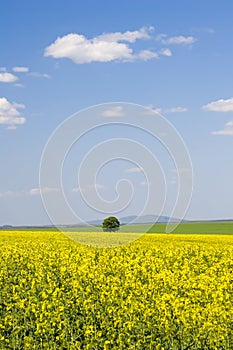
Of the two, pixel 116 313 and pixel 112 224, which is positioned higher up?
pixel 112 224

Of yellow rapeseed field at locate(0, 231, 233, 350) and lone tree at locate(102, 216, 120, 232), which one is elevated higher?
lone tree at locate(102, 216, 120, 232)

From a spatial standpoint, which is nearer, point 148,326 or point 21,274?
point 148,326

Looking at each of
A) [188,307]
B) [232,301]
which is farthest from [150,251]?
[188,307]

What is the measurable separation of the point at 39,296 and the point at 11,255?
7449 mm

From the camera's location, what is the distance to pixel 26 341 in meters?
9.11

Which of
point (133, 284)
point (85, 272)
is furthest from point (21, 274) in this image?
point (133, 284)

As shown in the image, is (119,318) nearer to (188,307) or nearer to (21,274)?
(188,307)

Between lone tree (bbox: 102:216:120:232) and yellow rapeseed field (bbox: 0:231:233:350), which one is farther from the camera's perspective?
lone tree (bbox: 102:216:120:232)

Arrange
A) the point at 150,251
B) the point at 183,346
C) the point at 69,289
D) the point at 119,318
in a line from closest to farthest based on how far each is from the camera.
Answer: the point at 183,346, the point at 119,318, the point at 69,289, the point at 150,251

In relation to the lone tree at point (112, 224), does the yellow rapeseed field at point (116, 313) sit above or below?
below

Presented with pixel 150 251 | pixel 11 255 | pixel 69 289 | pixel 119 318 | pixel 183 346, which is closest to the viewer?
pixel 183 346

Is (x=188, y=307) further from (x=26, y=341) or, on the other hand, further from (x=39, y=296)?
(x=39, y=296)

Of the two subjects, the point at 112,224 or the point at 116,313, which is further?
the point at 112,224

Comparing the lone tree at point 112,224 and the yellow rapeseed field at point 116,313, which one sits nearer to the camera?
the yellow rapeseed field at point 116,313
